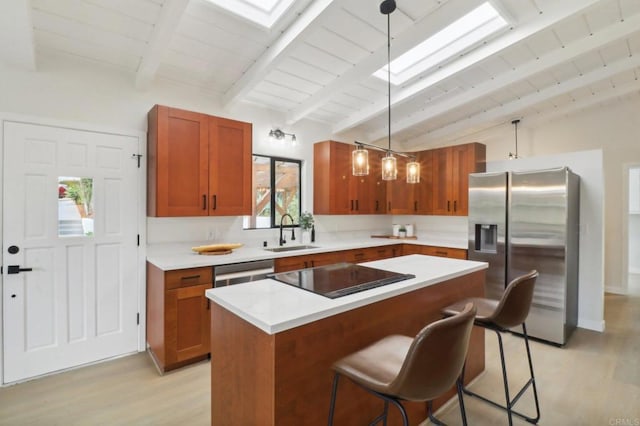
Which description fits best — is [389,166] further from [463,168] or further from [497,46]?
[463,168]

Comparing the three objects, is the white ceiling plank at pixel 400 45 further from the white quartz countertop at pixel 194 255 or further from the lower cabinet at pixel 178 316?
the lower cabinet at pixel 178 316

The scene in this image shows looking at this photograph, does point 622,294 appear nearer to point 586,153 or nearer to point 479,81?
point 586,153

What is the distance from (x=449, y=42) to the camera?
3029mm

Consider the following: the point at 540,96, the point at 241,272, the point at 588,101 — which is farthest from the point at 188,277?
the point at 588,101

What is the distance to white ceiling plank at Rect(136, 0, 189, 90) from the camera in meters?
2.02

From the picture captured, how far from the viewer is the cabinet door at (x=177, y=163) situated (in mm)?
2828

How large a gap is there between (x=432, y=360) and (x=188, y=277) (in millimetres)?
2122

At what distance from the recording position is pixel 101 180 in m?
2.82

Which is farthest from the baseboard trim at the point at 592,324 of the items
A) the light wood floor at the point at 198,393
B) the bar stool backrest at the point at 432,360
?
A: the bar stool backrest at the point at 432,360

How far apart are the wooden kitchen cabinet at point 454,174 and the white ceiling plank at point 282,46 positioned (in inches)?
119

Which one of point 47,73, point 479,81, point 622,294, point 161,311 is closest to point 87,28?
point 47,73

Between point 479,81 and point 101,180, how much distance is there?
4.05 m

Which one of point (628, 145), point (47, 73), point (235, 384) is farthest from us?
point (628, 145)

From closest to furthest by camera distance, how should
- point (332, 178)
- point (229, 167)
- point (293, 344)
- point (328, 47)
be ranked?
1. point (293, 344)
2. point (328, 47)
3. point (229, 167)
4. point (332, 178)
